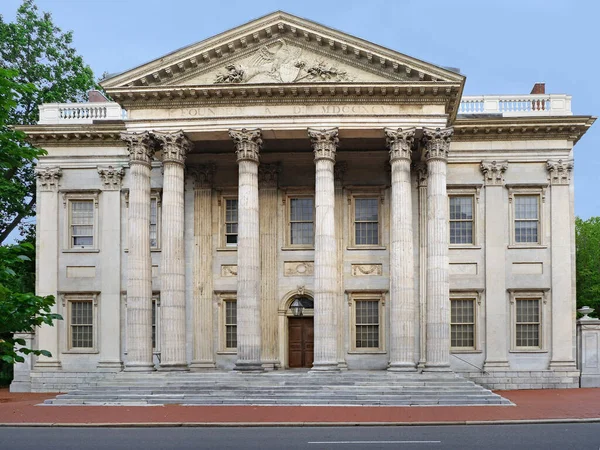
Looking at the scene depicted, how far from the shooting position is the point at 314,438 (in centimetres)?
1847

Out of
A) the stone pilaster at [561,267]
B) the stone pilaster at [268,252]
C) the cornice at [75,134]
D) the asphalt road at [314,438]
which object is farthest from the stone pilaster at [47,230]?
the stone pilaster at [561,267]

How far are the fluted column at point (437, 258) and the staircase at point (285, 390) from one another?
3.84 ft

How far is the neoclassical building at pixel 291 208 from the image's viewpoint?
102 feet

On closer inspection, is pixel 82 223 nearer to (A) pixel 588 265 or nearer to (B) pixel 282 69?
(B) pixel 282 69

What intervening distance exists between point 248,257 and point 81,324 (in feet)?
35.7

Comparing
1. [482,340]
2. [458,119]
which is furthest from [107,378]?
[458,119]

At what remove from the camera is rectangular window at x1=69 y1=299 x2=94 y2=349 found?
1443 inches

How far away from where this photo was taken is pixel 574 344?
35250mm

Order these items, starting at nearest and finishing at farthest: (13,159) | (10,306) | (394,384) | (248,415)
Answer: (10,306), (13,159), (248,415), (394,384)

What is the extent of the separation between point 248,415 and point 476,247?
52.8 feet

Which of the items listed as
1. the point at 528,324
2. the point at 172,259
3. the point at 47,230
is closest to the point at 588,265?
the point at 528,324

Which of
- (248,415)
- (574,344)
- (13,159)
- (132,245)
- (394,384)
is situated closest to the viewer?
(13,159)

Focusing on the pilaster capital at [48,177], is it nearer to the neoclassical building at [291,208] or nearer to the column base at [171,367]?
the neoclassical building at [291,208]

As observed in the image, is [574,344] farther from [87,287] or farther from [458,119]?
[87,287]
